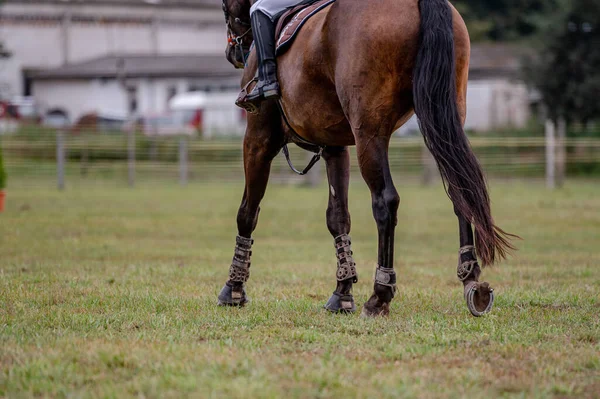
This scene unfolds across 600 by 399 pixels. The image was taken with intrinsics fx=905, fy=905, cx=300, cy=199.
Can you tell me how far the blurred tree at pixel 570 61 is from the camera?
35156 millimetres

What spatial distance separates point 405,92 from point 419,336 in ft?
5.32

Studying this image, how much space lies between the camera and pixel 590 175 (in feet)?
104

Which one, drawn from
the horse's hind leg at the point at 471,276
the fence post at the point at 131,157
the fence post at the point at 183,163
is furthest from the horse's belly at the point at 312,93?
the fence post at the point at 183,163

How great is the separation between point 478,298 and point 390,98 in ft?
4.65

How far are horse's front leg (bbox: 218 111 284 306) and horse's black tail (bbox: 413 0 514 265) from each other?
1524mm

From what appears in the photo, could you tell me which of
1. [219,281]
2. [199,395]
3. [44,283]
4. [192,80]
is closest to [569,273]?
[219,281]

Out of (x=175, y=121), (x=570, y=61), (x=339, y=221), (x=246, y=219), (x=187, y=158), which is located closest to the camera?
(x=339, y=221)

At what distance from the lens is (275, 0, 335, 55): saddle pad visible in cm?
645

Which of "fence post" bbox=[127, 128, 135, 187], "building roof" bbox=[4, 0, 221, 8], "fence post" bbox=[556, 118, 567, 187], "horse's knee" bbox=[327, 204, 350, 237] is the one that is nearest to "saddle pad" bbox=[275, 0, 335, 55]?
"horse's knee" bbox=[327, 204, 350, 237]

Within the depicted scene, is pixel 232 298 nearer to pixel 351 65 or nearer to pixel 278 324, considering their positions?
pixel 278 324

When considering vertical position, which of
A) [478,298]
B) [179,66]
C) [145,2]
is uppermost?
[145,2]

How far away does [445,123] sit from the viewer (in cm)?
570

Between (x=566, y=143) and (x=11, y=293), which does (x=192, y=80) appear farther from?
(x=11, y=293)

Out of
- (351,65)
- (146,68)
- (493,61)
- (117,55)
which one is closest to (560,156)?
(493,61)
